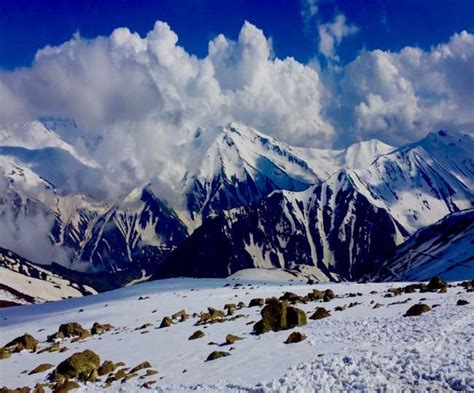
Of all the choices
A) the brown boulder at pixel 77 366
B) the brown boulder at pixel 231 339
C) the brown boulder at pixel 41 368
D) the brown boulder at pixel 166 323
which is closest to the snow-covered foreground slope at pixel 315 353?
the brown boulder at pixel 231 339

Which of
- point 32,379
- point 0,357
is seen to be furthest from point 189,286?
point 32,379

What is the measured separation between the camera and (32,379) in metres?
36.4

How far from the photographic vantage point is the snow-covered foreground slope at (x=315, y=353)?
23533 millimetres

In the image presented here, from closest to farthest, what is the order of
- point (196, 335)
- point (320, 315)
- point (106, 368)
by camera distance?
point (106, 368) < point (320, 315) < point (196, 335)

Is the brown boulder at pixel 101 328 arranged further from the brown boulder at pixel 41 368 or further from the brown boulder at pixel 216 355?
the brown boulder at pixel 216 355

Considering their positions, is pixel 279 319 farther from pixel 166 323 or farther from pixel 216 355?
pixel 166 323

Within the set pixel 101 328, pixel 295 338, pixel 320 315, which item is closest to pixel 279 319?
pixel 320 315

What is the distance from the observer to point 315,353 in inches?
1133

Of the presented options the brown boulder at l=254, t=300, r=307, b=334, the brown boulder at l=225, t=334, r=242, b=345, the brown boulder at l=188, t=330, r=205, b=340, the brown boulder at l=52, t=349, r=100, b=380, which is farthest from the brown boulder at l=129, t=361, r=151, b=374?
the brown boulder at l=254, t=300, r=307, b=334

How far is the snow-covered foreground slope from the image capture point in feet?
77.2

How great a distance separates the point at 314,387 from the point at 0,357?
33.9 metres

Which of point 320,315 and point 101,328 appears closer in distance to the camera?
point 320,315

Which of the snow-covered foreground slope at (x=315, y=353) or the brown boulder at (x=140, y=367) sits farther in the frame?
the brown boulder at (x=140, y=367)

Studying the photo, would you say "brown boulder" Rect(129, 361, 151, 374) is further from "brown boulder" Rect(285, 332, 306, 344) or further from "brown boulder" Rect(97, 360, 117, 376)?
"brown boulder" Rect(285, 332, 306, 344)
